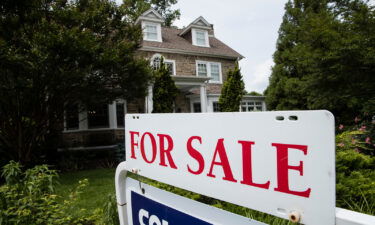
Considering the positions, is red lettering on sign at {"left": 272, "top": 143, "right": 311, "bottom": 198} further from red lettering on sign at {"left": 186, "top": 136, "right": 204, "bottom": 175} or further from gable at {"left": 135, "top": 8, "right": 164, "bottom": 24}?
gable at {"left": 135, "top": 8, "right": 164, "bottom": 24}

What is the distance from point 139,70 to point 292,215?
25.8 ft

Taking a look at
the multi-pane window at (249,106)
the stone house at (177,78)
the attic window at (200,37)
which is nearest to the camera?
the stone house at (177,78)

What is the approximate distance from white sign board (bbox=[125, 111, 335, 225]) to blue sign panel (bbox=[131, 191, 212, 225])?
11 cm

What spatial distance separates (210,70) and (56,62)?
36.7 feet

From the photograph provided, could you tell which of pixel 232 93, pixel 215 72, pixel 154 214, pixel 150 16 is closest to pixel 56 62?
pixel 154 214

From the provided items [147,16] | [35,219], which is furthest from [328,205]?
[147,16]

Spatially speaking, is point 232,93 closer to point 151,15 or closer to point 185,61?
point 185,61

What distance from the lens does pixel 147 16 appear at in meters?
14.5

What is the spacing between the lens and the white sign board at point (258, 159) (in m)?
0.53

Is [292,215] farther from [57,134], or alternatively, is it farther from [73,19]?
[57,134]

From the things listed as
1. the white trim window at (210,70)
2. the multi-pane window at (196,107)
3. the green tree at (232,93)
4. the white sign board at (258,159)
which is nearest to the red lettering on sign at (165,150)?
the white sign board at (258,159)

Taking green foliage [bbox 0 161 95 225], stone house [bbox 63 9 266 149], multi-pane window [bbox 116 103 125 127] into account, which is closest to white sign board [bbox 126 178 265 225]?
green foliage [bbox 0 161 95 225]

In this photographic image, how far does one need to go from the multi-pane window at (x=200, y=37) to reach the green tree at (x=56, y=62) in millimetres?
9122

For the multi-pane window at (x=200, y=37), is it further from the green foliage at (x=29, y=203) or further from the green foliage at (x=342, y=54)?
the green foliage at (x=29, y=203)
